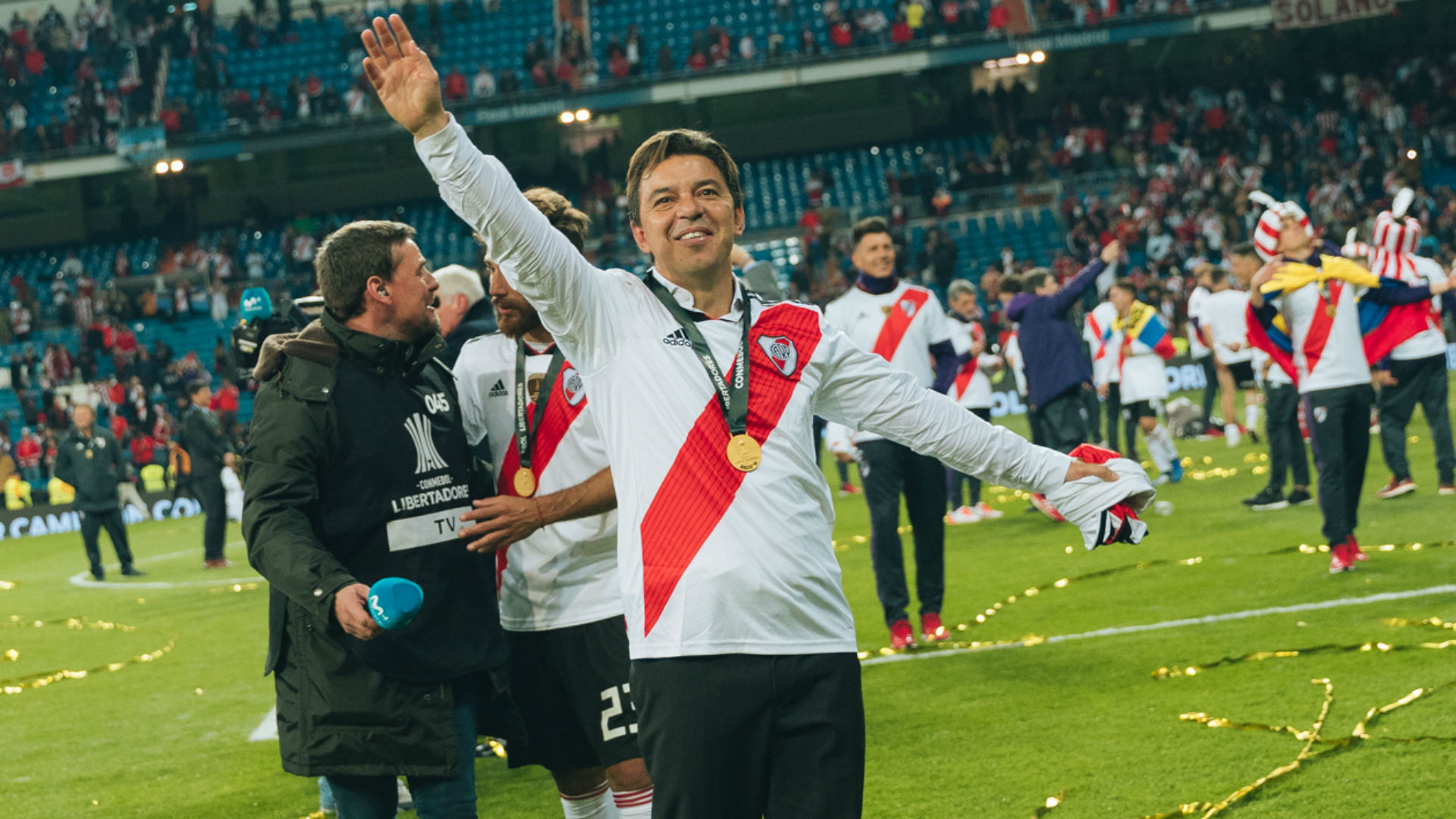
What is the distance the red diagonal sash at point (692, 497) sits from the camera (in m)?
2.75

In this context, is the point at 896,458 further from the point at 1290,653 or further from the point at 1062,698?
the point at 1290,653

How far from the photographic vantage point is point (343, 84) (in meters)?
38.3

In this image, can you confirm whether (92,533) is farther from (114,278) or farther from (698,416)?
(114,278)

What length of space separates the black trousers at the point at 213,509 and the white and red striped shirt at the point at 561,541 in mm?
11759

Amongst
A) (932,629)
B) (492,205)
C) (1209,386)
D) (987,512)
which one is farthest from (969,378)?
(492,205)

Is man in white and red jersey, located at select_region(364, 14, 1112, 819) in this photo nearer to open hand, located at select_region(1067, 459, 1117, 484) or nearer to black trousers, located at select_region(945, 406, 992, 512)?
open hand, located at select_region(1067, 459, 1117, 484)

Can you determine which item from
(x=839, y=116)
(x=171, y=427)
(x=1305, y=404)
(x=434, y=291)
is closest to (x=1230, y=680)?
(x=1305, y=404)

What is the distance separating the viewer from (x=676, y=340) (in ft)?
9.39

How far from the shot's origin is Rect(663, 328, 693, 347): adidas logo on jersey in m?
2.86

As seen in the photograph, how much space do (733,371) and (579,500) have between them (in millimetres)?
959

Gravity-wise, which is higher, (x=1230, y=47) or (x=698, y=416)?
(x=1230, y=47)

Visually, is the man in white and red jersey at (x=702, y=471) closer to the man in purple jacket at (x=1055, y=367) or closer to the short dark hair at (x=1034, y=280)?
the man in purple jacket at (x=1055, y=367)

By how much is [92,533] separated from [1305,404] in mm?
12659

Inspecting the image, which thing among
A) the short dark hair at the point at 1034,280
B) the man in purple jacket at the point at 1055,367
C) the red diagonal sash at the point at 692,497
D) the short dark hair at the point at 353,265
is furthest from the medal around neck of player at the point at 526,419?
the short dark hair at the point at 1034,280
